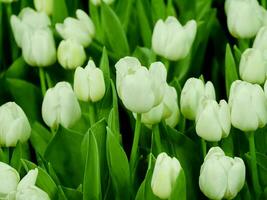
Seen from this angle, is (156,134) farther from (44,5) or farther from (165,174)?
(44,5)

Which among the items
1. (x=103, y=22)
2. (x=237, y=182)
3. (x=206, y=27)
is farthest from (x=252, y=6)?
(x=237, y=182)

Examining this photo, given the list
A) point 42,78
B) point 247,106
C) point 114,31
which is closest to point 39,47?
point 42,78

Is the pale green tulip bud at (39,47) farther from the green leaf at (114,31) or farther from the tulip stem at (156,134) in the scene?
the tulip stem at (156,134)

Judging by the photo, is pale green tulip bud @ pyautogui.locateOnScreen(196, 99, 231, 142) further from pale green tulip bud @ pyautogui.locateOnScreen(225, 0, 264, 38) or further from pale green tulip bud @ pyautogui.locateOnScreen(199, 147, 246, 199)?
pale green tulip bud @ pyautogui.locateOnScreen(225, 0, 264, 38)

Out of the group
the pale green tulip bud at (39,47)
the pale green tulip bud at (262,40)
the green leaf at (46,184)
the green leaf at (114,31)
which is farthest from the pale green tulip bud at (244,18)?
the green leaf at (46,184)

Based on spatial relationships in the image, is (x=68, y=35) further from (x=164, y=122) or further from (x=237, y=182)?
(x=237, y=182)

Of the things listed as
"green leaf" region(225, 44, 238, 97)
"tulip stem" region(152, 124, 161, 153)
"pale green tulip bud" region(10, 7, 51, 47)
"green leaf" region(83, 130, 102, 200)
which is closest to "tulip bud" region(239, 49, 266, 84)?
"green leaf" region(225, 44, 238, 97)
